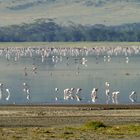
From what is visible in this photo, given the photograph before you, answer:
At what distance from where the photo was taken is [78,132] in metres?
35.4

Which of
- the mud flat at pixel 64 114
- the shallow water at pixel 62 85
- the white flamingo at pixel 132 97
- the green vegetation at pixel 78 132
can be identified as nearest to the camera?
the green vegetation at pixel 78 132

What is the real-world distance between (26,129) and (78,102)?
62.6 feet

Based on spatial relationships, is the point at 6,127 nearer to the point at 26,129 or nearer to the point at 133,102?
the point at 26,129

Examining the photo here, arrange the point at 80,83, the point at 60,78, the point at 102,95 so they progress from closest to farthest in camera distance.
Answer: the point at 102,95, the point at 80,83, the point at 60,78

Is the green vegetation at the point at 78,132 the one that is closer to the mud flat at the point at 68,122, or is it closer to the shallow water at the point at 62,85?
the mud flat at the point at 68,122

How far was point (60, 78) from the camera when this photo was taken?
262 ft

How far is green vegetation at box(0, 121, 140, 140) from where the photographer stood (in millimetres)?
33750

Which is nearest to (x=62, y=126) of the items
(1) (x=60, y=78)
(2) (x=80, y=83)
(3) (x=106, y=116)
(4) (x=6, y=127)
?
(4) (x=6, y=127)

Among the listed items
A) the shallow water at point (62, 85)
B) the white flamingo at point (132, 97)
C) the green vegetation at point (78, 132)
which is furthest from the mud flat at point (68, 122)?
the shallow water at point (62, 85)

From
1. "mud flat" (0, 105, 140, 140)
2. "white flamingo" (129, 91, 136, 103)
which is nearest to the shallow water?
"white flamingo" (129, 91, 136, 103)

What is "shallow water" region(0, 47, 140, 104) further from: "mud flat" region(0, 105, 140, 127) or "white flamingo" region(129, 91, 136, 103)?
"mud flat" region(0, 105, 140, 127)

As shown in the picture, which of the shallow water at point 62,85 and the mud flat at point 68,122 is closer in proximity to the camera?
the mud flat at point 68,122

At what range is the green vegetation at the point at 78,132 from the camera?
33750 millimetres

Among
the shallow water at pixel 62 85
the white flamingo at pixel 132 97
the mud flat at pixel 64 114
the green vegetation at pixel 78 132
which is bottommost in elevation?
the green vegetation at pixel 78 132
